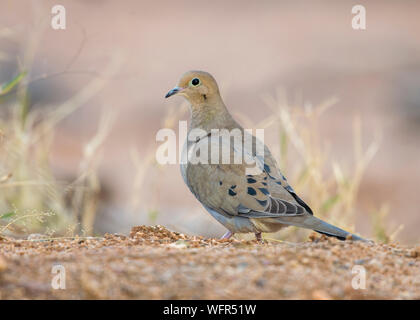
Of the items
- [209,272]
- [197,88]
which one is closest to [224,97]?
[197,88]

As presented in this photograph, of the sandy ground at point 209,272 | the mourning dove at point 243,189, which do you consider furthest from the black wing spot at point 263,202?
the sandy ground at point 209,272

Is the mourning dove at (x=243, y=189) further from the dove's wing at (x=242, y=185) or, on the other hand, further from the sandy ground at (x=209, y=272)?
the sandy ground at (x=209, y=272)

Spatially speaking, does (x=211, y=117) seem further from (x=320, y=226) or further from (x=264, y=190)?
(x=320, y=226)

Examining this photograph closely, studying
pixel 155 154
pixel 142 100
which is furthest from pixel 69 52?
pixel 155 154

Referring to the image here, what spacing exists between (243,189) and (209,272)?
157 cm

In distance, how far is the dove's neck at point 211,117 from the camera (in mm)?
5512

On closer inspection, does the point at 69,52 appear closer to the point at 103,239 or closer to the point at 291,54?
the point at 291,54

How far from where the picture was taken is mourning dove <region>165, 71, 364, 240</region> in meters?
4.62

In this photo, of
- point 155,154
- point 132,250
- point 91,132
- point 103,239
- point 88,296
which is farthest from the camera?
point 91,132

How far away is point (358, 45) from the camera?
672 inches

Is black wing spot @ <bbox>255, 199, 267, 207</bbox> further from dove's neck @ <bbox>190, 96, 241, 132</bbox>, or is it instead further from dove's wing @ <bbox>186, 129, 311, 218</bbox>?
dove's neck @ <bbox>190, 96, 241, 132</bbox>

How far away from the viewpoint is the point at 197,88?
5.65 m

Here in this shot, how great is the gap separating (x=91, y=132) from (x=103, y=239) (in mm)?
7953

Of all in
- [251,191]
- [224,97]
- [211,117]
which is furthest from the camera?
[224,97]
